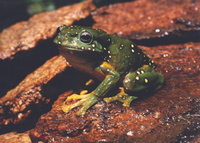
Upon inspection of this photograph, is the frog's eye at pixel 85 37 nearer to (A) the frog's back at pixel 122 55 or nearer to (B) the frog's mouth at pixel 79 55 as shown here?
(B) the frog's mouth at pixel 79 55

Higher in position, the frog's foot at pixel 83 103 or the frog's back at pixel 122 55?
the frog's back at pixel 122 55

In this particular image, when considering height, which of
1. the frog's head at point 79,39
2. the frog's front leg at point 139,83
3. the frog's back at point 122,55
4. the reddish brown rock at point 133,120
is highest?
the frog's head at point 79,39

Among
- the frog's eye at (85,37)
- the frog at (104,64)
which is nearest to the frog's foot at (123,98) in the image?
Result: the frog at (104,64)

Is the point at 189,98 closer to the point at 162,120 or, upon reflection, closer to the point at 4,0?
the point at 162,120

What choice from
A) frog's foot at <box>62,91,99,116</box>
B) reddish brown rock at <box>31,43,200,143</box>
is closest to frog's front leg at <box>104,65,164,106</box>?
reddish brown rock at <box>31,43,200,143</box>

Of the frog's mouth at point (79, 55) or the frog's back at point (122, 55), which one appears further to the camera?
the frog's back at point (122, 55)

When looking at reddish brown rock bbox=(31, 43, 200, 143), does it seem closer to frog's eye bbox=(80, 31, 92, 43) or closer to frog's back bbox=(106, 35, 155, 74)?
frog's back bbox=(106, 35, 155, 74)

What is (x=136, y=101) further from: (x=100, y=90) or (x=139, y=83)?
(x=100, y=90)

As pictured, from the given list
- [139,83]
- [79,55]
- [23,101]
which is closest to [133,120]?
[139,83]

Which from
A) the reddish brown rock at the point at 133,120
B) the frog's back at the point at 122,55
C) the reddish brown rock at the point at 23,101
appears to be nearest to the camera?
the reddish brown rock at the point at 133,120
